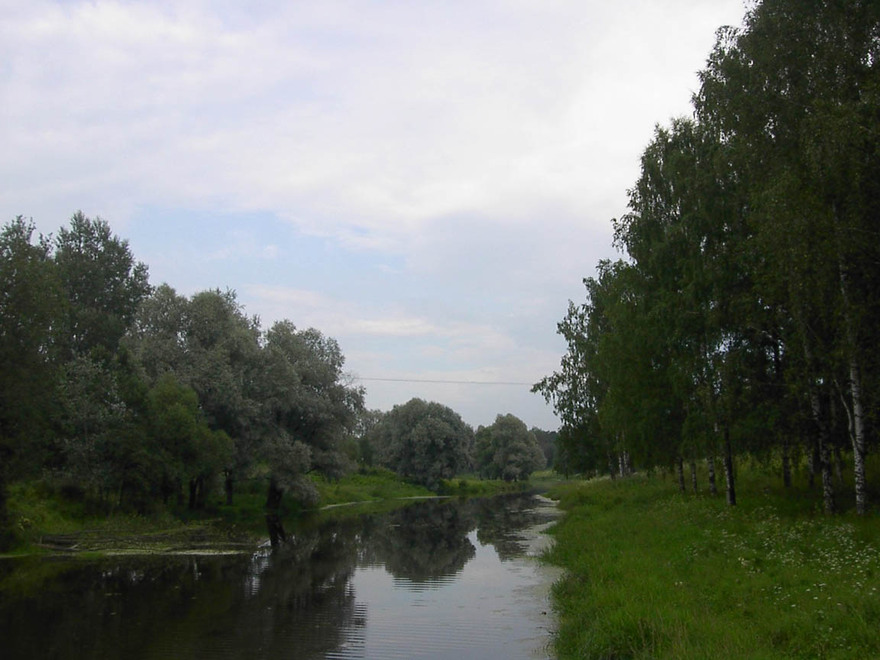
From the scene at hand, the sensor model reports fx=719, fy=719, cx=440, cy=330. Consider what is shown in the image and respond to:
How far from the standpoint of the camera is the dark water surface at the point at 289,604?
13.8 meters

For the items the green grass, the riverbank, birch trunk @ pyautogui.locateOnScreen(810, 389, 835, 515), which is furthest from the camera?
the green grass

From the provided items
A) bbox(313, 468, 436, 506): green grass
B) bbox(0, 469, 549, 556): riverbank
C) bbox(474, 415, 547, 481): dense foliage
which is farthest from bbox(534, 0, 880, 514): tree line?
bbox(474, 415, 547, 481): dense foliage

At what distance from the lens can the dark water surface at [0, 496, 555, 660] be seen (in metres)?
13.8

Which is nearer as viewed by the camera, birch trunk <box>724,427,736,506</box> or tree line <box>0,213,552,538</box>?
birch trunk <box>724,427,736,506</box>

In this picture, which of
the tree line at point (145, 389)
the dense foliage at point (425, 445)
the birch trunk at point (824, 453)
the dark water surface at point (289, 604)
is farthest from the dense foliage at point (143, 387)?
the dense foliage at point (425, 445)

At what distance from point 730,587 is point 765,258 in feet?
31.4

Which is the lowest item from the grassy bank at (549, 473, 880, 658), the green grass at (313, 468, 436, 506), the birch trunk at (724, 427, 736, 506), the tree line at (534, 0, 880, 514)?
the green grass at (313, 468, 436, 506)

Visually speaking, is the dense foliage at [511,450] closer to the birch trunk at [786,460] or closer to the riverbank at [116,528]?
the riverbank at [116,528]

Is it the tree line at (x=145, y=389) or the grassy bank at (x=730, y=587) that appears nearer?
the grassy bank at (x=730, y=587)

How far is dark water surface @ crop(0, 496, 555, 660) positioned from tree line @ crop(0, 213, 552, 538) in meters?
8.14

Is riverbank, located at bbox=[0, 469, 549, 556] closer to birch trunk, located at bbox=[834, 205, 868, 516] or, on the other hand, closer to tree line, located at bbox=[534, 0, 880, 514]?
tree line, located at bbox=[534, 0, 880, 514]

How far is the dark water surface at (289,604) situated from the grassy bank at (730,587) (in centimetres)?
146

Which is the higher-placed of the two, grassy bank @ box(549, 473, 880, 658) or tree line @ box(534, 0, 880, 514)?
Answer: tree line @ box(534, 0, 880, 514)

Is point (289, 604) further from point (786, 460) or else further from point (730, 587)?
point (786, 460)
